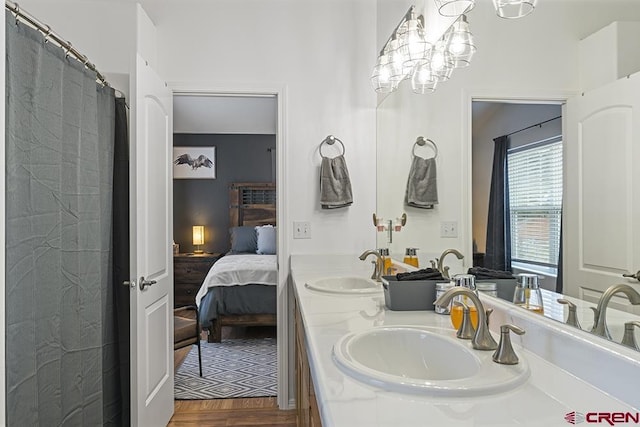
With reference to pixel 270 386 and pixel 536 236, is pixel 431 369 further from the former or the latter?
pixel 270 386

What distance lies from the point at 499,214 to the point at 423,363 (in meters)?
0.48

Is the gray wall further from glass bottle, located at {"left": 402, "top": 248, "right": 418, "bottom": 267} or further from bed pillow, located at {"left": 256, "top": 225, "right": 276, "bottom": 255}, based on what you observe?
glass bottle, located at {"left": 402, "top": 248, "right": 418, "bottom": 267}

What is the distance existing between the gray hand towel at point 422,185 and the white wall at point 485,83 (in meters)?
0.05

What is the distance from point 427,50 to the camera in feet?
6.77

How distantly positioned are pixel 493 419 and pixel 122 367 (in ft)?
7.17

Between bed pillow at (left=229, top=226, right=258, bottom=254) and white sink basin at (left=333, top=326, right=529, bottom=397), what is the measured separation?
4805 millimetres

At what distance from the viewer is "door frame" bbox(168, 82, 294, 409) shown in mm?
2852

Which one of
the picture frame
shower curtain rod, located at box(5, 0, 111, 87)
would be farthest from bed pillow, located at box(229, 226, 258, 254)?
shower curtain rod, located at box(5, 0, 111, 87)

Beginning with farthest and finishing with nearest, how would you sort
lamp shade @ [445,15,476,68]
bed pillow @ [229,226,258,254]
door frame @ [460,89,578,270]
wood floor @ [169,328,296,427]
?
bed pillow @ [229,226,258,254] < wood floor @ [169,328,296,427] < lamp shade @ [445,15,476,68] < door frame @ [460,89,578,270]

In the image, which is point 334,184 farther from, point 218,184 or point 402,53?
point 218,184

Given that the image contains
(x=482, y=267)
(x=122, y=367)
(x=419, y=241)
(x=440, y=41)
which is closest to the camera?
(x=482, y=267)

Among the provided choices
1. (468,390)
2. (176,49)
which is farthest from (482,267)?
(176,49)

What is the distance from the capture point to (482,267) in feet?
5.05
